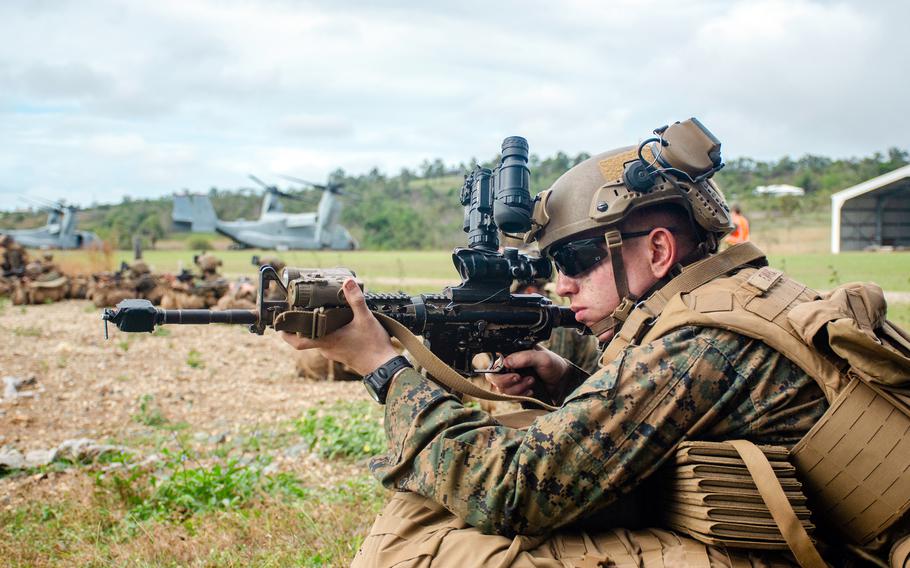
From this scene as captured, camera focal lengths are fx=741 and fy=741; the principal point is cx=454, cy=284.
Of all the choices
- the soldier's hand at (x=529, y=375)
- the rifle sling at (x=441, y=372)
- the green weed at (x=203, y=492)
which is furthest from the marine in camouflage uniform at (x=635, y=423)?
the green weed at (x=203, y=492)

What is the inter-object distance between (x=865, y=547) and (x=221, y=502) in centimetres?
382

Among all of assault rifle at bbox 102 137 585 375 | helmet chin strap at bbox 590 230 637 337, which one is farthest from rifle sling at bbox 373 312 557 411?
helmet chin strap at bbox 590 230 637 337

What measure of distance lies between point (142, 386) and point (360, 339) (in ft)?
24.5

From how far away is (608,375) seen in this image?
2361 millimetres

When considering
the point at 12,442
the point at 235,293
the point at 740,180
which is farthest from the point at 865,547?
the point at 740,180

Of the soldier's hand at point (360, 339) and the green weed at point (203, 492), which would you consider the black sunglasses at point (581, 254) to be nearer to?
the soldier's hand at point (360, 339)

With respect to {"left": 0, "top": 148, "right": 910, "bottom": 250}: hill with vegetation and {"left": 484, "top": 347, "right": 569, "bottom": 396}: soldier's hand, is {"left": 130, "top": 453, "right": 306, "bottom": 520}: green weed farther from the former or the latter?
{"left": 0, "top": 148, "right": 910, "bottom": 250}: hill with vegetation

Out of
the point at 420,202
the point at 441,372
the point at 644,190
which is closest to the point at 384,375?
the point at 441,372

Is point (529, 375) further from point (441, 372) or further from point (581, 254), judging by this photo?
point (581, 254)

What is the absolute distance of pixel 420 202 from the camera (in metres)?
74.6

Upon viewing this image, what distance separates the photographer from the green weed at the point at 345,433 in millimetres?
6228

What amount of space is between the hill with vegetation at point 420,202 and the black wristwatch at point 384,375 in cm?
3190

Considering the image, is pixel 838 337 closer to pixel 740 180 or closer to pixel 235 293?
pixel 235 293

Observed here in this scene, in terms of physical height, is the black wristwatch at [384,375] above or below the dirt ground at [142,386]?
above
